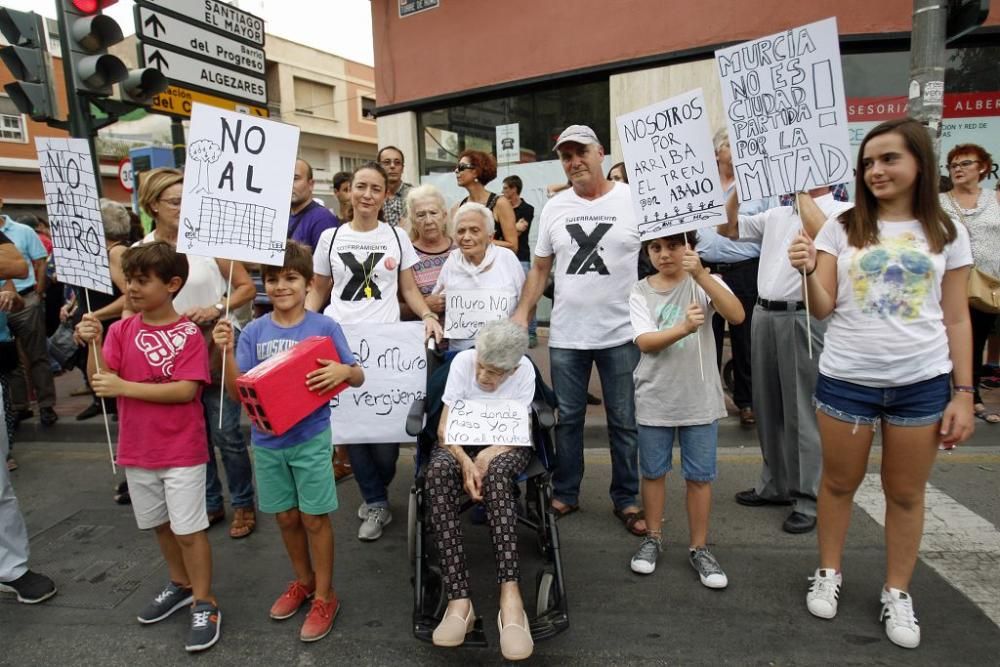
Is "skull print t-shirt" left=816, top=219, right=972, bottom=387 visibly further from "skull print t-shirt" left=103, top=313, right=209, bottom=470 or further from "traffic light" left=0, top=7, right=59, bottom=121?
"traffic light" left=0, top=7, right=59, bottom=121

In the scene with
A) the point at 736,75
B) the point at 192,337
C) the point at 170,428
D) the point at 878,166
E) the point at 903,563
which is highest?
the point at 736,75

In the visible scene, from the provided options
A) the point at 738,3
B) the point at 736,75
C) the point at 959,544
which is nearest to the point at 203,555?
the point at 736,75

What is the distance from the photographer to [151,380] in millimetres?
2629

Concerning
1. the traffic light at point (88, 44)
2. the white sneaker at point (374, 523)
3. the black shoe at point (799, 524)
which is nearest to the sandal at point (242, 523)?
the white sneaker at point (374, 523)

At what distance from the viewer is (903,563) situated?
2.54 m

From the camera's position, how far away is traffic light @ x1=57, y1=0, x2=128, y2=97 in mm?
5180

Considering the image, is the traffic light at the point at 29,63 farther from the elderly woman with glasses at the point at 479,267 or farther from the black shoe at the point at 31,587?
the elderly woman with glasses at the point at 479,267

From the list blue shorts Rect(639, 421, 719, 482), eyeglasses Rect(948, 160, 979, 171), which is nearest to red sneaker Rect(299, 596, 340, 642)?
blue shorts Rect(639, 421, 719, 482)

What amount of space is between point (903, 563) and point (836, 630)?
383mm

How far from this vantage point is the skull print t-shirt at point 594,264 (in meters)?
3.34

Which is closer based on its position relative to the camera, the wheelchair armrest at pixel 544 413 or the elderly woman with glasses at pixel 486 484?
the elderly woman with glasses at pixel 486 484

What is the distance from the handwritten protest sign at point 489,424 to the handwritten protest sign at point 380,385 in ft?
2.51

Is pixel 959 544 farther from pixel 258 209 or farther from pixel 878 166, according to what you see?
pixel 258 209

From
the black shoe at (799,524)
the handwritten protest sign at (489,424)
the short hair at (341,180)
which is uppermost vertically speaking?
the short hair at (341,180)
